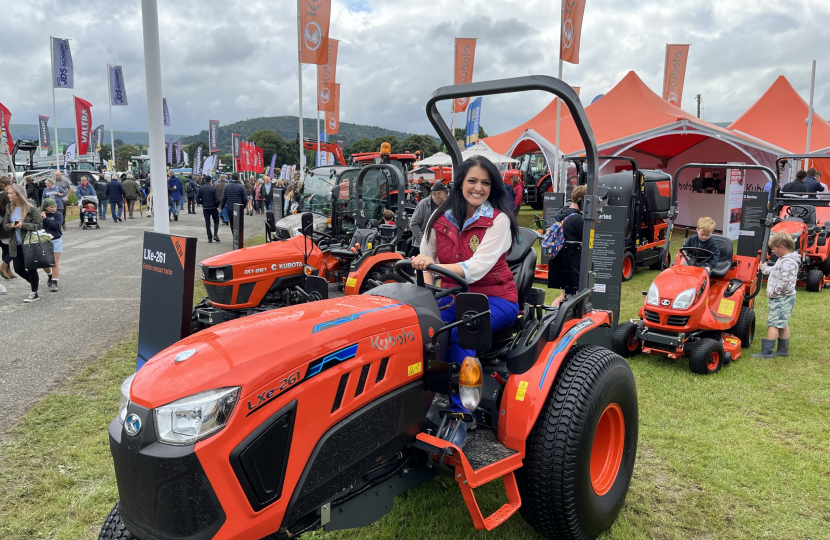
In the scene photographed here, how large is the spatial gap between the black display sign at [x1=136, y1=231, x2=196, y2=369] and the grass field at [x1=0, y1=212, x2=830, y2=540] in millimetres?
713

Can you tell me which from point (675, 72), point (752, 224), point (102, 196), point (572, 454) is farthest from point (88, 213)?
point (675, 72)

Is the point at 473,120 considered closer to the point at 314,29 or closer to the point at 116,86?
the point at 314,29

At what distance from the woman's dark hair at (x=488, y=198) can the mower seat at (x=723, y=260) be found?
3.85 meters

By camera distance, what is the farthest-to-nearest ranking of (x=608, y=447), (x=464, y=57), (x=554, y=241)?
(x=464, y=57) < (x=554, y=241) < (x=608, y=447)

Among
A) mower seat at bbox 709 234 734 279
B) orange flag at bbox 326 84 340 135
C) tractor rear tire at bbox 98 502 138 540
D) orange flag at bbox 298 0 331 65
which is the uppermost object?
orange flag at bbox 298 0 331 65

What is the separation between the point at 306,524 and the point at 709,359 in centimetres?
442

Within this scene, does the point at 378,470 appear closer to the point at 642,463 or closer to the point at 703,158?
the point at 642,463

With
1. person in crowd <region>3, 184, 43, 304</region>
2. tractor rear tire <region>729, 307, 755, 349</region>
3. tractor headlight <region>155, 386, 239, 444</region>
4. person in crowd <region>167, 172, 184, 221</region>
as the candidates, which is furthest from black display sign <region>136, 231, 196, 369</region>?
person in crowd <region>167, 172, 184, 221</region>

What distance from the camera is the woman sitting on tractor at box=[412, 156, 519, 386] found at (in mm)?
2564

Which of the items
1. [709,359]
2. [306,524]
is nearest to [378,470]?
[306,524]

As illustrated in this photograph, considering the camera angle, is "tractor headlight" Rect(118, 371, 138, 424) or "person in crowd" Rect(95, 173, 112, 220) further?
"person in crowd" Rect(95, 173, 112, 220)

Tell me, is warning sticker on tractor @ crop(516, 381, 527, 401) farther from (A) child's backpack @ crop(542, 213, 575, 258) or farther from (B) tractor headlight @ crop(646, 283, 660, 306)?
(B) tractor headlight @ crop(646, 283, 660, 306)

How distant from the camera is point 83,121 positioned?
24109mm

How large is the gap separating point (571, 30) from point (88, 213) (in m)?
13.9
